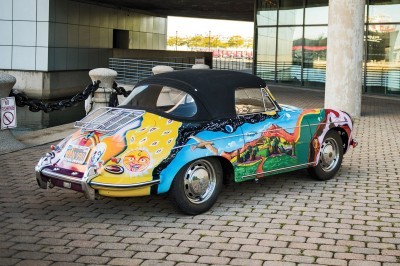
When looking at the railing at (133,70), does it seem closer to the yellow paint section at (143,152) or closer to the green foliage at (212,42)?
the yellow paint section at (143,152)

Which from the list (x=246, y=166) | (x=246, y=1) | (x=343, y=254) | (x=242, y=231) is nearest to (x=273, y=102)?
(x=246, y=166)

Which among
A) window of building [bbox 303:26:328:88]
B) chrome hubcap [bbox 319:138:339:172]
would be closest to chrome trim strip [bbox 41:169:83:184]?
chrome hubcap [bbox 319:138:339:172]

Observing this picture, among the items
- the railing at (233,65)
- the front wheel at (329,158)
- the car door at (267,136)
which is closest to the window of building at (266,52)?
the railing at (233,65)

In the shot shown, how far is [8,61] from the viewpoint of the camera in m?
31.4

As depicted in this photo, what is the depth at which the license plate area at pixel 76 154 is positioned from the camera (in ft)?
19.0

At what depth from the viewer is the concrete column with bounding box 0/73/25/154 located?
9859mm

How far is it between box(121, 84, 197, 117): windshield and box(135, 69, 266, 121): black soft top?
59 mm

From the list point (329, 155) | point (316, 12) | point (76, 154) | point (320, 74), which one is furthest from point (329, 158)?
point (316, 12)

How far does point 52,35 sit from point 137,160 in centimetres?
2793

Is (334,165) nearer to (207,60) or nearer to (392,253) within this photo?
(392,253)

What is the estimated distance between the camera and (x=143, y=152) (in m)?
5.71

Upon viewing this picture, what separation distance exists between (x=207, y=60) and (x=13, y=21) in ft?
74.6

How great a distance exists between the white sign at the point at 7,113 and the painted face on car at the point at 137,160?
16.3ft

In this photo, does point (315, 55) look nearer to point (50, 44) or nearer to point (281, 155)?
point (50, 44)
